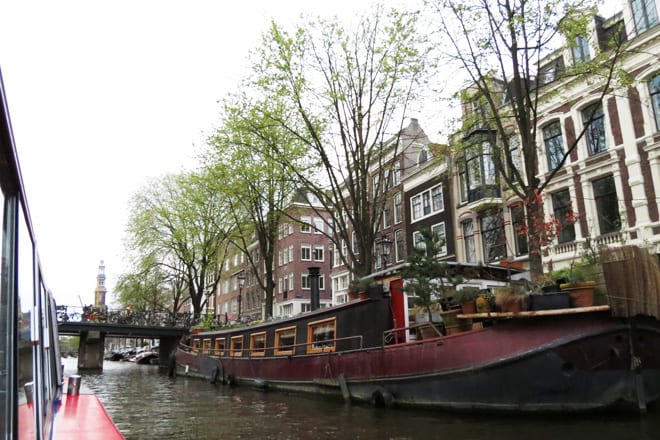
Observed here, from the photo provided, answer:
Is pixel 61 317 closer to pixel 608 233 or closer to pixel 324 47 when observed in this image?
pixel 324 47

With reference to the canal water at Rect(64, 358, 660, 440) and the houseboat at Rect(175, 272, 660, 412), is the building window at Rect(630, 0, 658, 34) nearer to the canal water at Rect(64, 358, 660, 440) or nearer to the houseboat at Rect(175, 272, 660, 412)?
the houseboat at Rect(175, 272, 660, 412)

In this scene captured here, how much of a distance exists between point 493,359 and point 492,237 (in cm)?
1519

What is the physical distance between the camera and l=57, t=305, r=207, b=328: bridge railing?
31.2 m

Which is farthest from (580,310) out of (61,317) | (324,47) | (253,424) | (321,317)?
(61,317)

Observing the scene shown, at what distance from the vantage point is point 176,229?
3353cm

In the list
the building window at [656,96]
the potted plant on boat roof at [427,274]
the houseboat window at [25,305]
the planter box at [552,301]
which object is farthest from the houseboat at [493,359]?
the building window at [656,96]

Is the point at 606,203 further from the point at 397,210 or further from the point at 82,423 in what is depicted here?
the point at 82,423

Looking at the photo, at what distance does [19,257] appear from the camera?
1999 millimetres

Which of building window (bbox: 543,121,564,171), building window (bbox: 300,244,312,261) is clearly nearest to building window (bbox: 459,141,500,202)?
building window (bbox: 543,121,564,171)

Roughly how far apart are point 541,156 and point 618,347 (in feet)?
47.5

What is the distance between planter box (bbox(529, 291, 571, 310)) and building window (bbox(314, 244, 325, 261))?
3609 cm

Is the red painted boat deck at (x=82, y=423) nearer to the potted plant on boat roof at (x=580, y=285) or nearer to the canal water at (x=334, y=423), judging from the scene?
the canal water at (x=334, y=423)

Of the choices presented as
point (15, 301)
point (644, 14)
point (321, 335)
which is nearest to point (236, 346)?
point (321, 335)

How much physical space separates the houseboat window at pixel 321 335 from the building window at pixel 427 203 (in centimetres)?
1429
